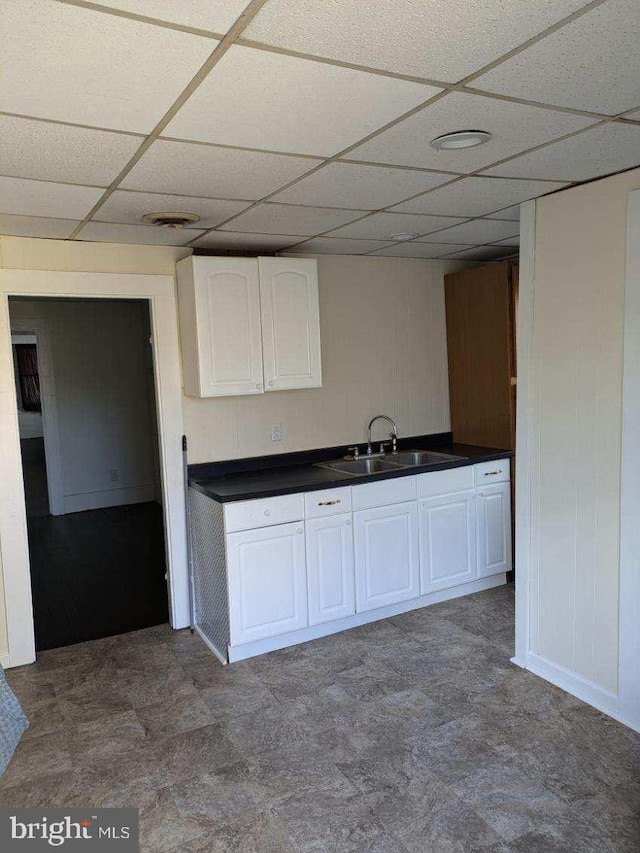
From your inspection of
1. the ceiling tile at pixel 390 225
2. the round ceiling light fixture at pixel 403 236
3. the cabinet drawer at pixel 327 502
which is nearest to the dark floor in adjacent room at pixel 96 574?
the cabinet drawer at pixel 327 502

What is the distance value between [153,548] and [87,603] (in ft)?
3.98

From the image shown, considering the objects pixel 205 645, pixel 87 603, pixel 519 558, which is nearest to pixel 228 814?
pixel 205 645

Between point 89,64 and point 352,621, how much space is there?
3.08 metres

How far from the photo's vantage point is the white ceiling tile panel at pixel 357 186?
2.39m

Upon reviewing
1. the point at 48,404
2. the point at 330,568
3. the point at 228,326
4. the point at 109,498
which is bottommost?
the point at 109,498

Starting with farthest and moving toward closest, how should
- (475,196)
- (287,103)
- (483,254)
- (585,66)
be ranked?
1. (483,254)
2. (475,196)
3. (287,103)
4. (585,66)

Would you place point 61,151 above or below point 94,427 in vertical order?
above

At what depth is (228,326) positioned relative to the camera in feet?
11.7

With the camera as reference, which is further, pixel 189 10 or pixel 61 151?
pixel 61 151

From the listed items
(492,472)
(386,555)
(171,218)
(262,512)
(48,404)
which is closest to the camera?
(171,218)

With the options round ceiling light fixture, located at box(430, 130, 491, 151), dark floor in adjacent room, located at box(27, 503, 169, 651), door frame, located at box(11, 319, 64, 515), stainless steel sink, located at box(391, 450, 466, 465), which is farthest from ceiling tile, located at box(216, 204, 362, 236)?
door frame, located at box(11, 319, 64, 515)

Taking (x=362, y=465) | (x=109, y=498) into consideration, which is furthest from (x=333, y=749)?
(x=109, y=498)

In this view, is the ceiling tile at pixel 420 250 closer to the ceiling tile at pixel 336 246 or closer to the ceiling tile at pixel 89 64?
the ceiling tile at pixel 336 246

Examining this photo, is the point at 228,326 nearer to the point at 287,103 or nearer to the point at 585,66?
the point at 287,103
